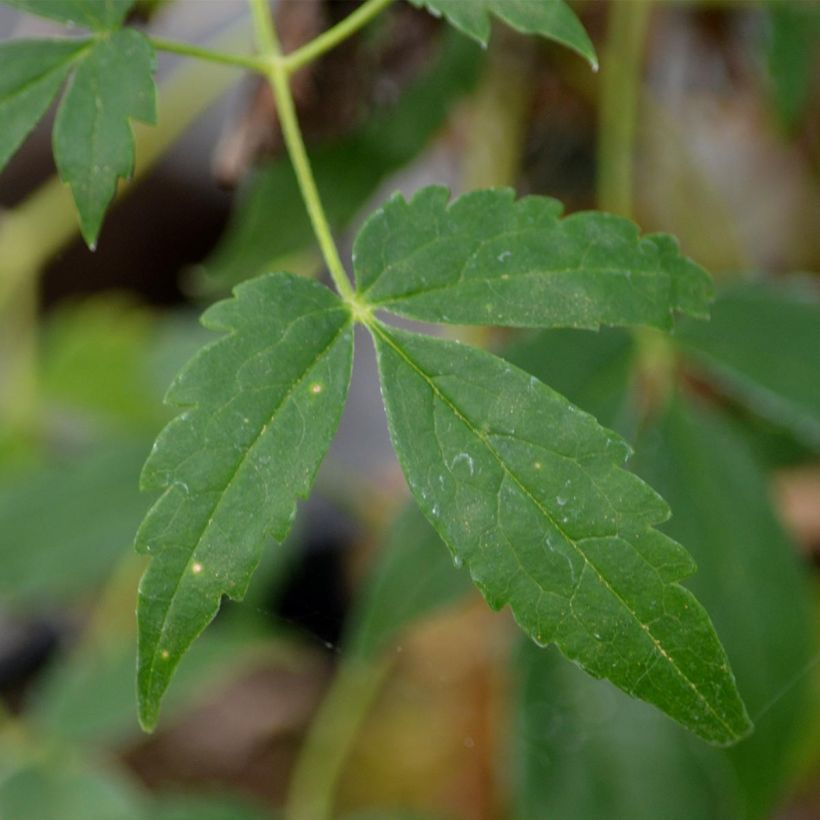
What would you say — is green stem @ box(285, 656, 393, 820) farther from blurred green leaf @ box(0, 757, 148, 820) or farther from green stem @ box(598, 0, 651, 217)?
green stem @ box(598, 0, 651, 217)

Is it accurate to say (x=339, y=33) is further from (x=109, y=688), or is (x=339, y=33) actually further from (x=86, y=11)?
(x=109, y=688)

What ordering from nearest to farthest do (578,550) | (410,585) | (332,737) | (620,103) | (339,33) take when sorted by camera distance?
(578,550) → (339,33) → (410,585) → (620,103) → (332,737)

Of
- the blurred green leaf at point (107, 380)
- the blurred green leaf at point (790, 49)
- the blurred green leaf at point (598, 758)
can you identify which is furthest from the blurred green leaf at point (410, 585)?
the blurred green leaf at point (107, 380)

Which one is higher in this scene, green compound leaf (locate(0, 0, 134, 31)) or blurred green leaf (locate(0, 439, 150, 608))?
green compound leaf (locate(0, 0, 134, 31))

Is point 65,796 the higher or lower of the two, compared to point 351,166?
lower

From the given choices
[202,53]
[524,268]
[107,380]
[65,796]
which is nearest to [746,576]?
[524,268]

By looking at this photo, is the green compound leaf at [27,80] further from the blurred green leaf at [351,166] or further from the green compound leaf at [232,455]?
the blurred green leaf at [351,166]

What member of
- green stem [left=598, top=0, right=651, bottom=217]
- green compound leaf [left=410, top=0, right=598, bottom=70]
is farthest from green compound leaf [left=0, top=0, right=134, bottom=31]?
green stem [left=598, top=0, right=651, bottom=217]
